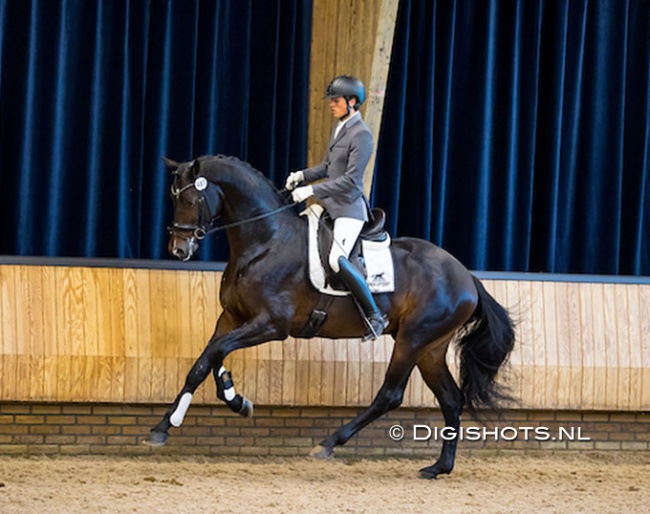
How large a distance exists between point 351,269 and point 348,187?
46 cm

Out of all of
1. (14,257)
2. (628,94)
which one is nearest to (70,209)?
(14,257)

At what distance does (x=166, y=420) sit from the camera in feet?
19.3

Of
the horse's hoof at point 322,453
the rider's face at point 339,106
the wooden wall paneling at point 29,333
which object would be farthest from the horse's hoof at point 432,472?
the wooden wall paneling at point 29,333

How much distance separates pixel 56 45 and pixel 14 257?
1669mm

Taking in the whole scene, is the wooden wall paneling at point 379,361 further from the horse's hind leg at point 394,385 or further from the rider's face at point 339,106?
the rider's face at point 339,106

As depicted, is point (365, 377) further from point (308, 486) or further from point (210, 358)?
point (210, 358)

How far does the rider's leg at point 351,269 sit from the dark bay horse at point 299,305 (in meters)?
0.15

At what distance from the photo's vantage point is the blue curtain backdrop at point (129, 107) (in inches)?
295

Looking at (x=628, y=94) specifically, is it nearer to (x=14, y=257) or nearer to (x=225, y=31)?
(x=225, y=31)

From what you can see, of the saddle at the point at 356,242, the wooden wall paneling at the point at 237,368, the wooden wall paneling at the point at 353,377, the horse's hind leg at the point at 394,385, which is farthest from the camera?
the wooden wall paneling at the point at 353,377

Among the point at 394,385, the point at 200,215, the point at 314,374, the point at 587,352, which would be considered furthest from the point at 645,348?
the point at 200,215

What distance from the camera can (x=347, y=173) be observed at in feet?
20.3

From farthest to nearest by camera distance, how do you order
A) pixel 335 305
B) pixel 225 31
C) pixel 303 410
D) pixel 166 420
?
pixel 225 31 < pixel 303 410 < pixel 335 305 < pixel 166 420

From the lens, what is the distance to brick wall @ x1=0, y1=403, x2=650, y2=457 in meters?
6.79
